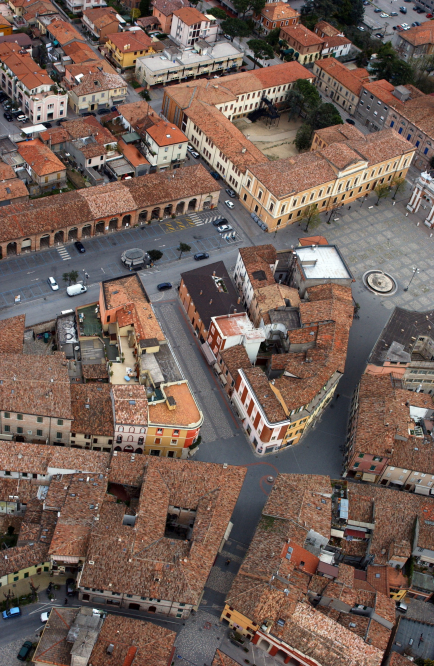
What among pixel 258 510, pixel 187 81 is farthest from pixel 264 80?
pixel 258 510

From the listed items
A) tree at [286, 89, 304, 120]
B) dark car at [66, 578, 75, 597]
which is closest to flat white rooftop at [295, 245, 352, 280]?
tree at [286, 89, 304, 120]

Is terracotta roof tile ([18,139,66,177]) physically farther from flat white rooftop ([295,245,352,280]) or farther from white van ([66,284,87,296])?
flat white rooftop ([295,245,352,280])

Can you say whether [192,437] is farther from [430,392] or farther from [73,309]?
[430,392]

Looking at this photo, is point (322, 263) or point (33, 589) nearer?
point (33, 589)

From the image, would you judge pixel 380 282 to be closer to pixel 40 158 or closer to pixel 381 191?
pixel 381 191

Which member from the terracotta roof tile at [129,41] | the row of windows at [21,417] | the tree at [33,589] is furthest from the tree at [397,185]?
the tree at [33,589]

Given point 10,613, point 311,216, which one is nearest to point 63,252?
point 311,216

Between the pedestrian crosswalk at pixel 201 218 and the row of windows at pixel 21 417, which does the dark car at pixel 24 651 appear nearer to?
the row of windows at pixel 21 417
